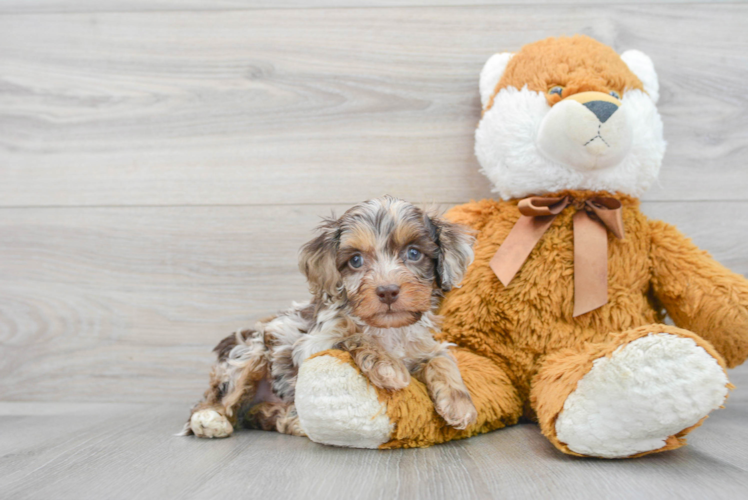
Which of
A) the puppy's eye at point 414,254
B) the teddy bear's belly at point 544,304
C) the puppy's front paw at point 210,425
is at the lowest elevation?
the puppy's front paw at point 210,425

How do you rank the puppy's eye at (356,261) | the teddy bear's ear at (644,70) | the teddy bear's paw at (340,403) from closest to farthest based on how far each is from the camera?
the teddy bear's paw at (340,403) < the puppy's eye at (356,261) < the teddy bear's ear at (644,70)

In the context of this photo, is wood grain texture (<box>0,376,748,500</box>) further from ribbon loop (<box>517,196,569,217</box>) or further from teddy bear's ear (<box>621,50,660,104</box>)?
teddy bear's ear (<box>621,50,660,104</box>)

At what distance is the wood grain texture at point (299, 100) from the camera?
2.14 metres

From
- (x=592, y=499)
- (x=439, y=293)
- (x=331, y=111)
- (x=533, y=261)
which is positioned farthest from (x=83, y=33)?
(x=592, y=499)

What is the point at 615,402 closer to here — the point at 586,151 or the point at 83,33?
Result: the point at 586,151

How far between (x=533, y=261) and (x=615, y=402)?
1.82 feet

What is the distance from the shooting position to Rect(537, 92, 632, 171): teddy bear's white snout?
1.63 meters

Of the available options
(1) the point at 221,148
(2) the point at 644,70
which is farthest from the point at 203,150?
(2) the point at 644,70

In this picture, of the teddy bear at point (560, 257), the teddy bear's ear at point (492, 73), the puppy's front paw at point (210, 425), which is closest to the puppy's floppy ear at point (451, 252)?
the teddy bear at point (560, 257)

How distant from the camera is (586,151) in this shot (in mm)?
1657

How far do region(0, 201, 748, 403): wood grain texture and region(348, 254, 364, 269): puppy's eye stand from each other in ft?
2.25

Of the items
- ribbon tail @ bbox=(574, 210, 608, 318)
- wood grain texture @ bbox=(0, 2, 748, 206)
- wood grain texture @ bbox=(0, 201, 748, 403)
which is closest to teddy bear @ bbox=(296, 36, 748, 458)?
ribbon tail @ bbox=(574, 210, 608, 318)

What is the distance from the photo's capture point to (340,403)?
1399 mm

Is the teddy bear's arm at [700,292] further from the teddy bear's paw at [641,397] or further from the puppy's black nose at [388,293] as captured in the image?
the puppy's black nose at [388,293]
